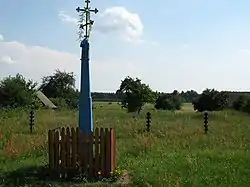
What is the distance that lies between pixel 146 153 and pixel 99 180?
4137 mm

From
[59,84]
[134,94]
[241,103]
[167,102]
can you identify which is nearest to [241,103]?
[241,103]

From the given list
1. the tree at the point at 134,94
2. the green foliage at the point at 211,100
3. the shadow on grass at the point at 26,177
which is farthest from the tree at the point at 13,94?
the shadow on grass at the point at 26,177

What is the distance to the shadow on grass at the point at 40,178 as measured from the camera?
9.41m

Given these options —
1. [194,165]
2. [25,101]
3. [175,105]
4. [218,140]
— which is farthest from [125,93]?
[194,165]

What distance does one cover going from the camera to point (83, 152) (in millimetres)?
10070

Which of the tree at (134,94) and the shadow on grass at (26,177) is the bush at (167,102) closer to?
the tree at (134,94)

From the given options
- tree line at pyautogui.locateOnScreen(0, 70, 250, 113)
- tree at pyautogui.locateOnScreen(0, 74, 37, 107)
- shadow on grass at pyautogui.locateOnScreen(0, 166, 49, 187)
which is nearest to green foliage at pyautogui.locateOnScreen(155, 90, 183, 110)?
tree line at pyautogui.locateOnScreen(0, 70, 250, 113)

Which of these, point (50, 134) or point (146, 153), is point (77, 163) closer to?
point (50, 134)

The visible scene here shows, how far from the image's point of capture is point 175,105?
276ft

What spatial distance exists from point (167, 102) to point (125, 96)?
14.1 m

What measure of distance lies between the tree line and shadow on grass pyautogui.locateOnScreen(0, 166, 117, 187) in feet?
70.8

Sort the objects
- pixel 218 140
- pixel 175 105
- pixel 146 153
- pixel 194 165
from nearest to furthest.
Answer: pixel 194 165 < pixel 146 153 < pixel 218 140 < pixel 175 105

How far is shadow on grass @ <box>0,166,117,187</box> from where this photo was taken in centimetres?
941

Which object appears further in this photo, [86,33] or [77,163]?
[86,33]
